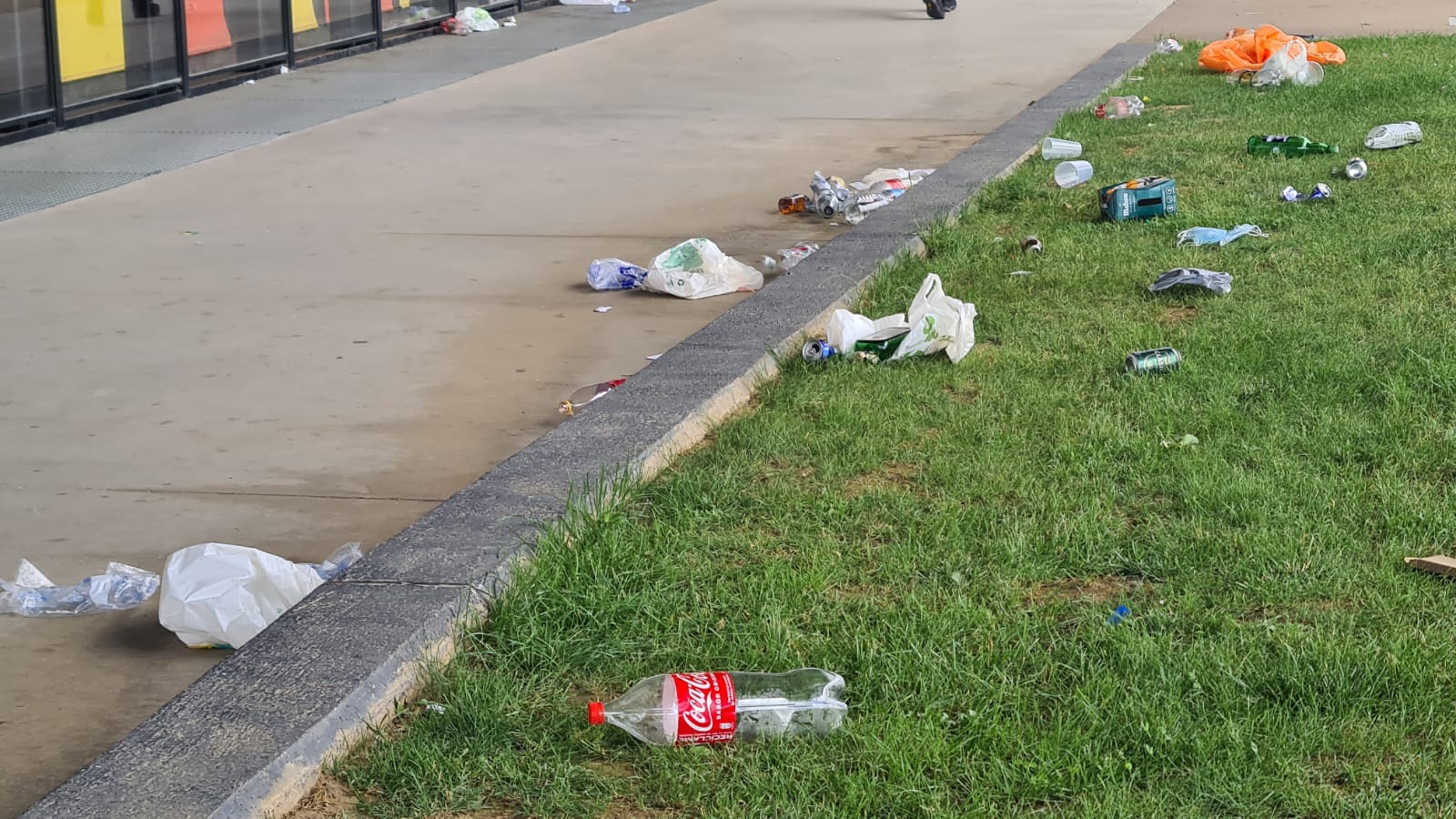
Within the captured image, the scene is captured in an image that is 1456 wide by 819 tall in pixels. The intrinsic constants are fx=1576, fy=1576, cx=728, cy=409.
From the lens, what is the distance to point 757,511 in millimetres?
3639

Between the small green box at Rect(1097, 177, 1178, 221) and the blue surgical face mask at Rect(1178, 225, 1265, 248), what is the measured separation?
0.40m

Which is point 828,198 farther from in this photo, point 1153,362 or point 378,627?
point 378,627

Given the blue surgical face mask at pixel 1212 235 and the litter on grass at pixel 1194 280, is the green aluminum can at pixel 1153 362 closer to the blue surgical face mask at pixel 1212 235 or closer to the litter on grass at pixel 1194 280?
the litter on grass at pixel 1194 280

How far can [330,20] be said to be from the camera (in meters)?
13.7

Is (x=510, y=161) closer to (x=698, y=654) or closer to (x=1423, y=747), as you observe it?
(x=698, y=654)

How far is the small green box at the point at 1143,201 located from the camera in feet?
21.9

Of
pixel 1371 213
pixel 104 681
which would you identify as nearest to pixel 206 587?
pixel 104 681

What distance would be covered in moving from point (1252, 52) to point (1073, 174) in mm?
4559

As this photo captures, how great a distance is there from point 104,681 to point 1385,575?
2.58 m

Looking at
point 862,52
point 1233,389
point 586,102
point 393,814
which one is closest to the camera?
point 393,814

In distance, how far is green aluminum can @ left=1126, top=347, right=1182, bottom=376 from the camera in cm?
450

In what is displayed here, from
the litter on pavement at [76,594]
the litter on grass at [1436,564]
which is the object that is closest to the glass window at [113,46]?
the litter on pavement at [76,594]

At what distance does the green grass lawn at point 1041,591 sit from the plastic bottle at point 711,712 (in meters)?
0.04

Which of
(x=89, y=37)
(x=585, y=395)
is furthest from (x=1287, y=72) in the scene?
(x=89, y=37)
